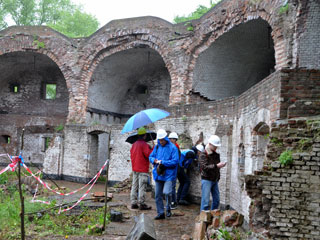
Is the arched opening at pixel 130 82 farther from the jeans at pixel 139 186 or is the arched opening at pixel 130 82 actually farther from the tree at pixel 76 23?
the tree at pixel 76 23

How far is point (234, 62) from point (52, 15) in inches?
875

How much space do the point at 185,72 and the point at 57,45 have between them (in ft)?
25.8

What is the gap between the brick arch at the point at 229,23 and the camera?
11.0 metres

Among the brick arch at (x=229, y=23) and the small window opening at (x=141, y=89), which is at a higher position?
the brick arch at (x=229, y=23)

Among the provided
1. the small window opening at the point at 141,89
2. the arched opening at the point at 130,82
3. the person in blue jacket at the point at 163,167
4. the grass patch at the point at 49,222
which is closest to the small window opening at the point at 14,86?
the arched opening at the point at 130,82

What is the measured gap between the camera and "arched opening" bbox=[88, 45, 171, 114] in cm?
1830

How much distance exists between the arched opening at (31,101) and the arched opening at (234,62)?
9.71 metres

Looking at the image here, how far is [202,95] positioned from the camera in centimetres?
1548

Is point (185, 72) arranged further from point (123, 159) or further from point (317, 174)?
point (317, 174)

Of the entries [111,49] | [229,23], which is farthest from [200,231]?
[111,49]

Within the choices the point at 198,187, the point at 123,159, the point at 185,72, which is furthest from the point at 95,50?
the point at 198,187

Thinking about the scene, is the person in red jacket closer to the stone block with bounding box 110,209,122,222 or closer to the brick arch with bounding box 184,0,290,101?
the stone block with bounding box 110,209,122,222

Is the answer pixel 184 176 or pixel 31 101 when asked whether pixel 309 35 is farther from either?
pixel 31 101

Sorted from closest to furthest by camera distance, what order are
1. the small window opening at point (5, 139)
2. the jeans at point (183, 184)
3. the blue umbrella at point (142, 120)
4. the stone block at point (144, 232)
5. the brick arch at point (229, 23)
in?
the stone block at point (144, 232) → the blue umbrella at point (142, 120) → the jeans at point (183, 184) → the brick arch at point (229, 23) → the small window opening at point (5, 139)
